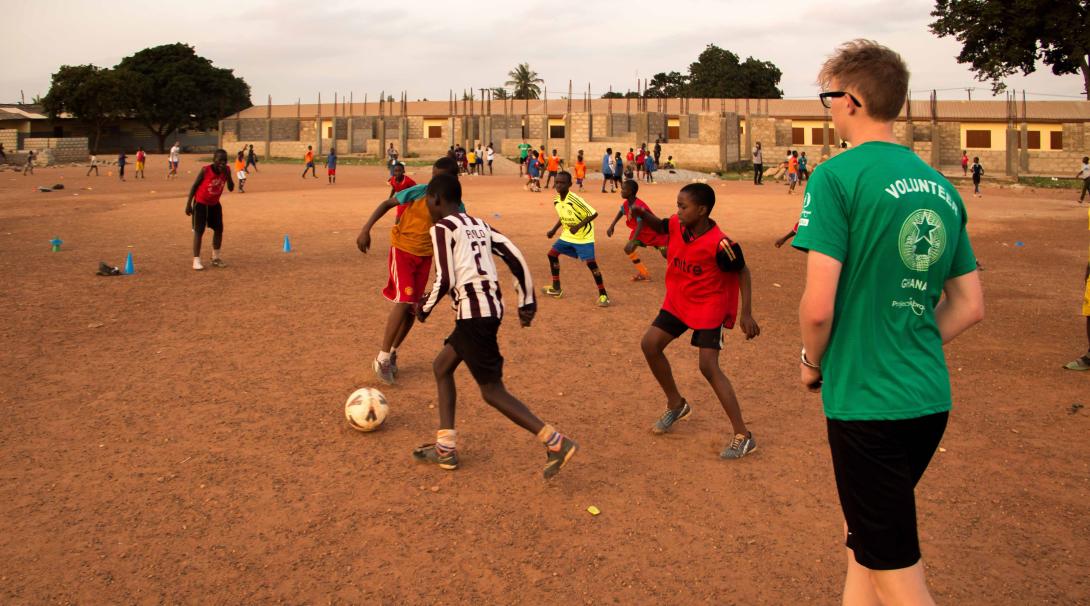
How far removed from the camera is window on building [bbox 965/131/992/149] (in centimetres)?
5466

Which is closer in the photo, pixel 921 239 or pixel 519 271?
pixel 921 239

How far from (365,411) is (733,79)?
276 ft

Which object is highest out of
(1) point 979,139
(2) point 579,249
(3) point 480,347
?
(1) point 979,139

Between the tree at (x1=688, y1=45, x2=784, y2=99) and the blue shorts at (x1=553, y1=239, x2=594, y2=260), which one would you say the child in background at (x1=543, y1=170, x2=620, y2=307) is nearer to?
the blue shorts at (x1=553, y1=239, x2=594, y2=260)

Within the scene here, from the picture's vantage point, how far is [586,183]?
40.5 metres

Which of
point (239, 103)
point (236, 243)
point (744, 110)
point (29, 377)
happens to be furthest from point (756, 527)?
point (239, 103)

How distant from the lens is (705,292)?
5684 mm

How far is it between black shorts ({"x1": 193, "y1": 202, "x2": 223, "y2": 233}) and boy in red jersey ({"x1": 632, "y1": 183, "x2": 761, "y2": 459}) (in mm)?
8658

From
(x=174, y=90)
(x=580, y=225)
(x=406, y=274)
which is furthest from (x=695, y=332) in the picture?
(x=174, y=90)

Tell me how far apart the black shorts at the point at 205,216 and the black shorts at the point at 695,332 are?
8.63 metres

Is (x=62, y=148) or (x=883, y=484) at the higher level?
(x=62, y=148)

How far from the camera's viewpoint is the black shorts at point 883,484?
102 inches

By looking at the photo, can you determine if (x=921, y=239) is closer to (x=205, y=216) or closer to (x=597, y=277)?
(x=597, y=277)

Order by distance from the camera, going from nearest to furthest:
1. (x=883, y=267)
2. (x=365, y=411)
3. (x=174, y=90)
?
(x=883, y=267)
(x=365, y=411)
(x=174, y=90)
